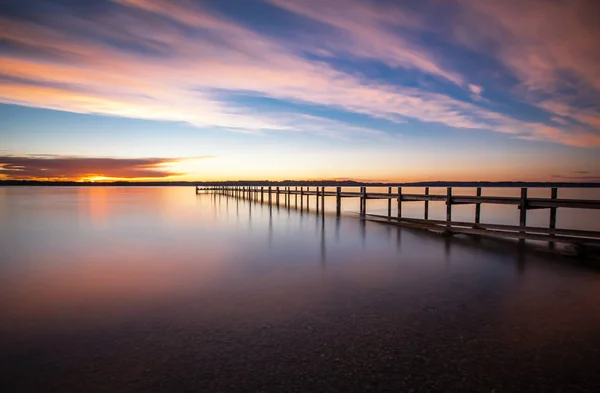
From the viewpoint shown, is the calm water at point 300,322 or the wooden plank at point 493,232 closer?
the calm water at point 300,322

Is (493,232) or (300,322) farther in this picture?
(493,232)

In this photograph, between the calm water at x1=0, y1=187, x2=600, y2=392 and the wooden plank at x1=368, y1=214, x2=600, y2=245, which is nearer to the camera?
the calm water at x1=0, y1=187, x2=600, y2=392

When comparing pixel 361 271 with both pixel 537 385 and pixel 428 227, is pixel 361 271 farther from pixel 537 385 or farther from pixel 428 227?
pixel 428 227

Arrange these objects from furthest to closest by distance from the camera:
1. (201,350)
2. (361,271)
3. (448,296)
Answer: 1. (361,271)
2. (448,296)
3. (201,350)

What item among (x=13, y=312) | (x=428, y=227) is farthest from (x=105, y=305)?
(x=428, y=227)

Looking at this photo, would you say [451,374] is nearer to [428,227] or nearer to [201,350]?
[201,350]

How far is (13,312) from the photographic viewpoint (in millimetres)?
6637

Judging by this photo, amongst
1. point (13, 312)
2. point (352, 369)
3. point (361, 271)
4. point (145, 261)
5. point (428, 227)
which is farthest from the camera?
point (428, 227)

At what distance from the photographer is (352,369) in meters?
4.34

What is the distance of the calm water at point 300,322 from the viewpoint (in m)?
4.21

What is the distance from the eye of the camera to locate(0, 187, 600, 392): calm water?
421 cm

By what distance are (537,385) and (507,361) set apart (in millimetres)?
533

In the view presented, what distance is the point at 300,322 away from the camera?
5949 mm

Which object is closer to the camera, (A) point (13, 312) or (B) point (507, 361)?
(B) point (507, 361)
